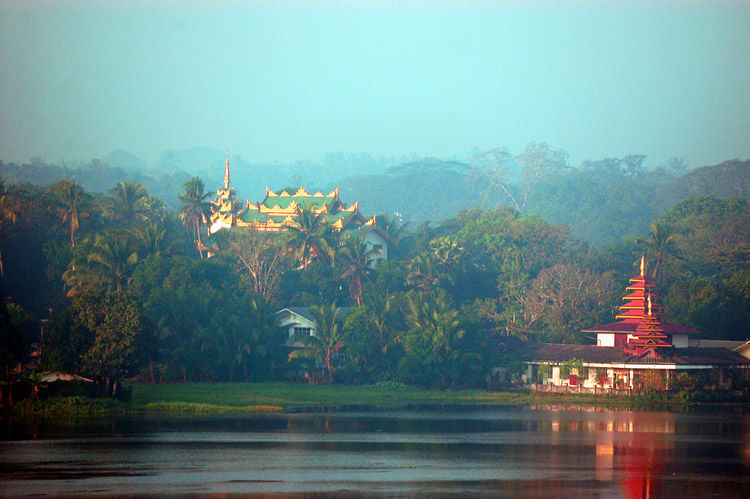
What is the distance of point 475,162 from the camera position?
168m

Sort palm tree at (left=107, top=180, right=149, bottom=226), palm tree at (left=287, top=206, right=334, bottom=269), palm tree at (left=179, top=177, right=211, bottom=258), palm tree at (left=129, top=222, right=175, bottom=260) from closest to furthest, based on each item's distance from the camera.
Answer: palm tree at (left=129, top=222, right=175, bottom=260) → palm tree at (left=287, top=206, right=334, bottom=269) → palm tree at (left=107, top=180, right=149, bottom=226) → palm tree at (left=179, top=177, right=211, bottom=258)

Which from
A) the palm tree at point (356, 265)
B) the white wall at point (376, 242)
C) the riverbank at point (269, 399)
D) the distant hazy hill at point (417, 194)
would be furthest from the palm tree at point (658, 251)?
the distant hazy hill at point (417, 194)

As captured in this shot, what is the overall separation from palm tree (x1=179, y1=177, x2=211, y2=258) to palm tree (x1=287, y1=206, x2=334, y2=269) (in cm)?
842

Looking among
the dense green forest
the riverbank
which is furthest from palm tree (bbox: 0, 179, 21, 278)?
the riverbank

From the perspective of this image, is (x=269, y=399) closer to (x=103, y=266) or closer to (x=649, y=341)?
(x=103, y=266)

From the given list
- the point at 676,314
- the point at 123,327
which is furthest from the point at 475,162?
the point at 123,327

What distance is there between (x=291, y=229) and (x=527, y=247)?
53.9ft

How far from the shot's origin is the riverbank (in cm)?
4350

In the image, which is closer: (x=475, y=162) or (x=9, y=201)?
(x=9, y=201)

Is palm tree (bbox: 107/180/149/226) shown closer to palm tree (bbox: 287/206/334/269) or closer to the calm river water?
palm tree (bbox: 287/206/334/269)

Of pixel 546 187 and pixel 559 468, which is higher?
pixel 546 187

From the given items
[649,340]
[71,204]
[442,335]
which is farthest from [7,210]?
[649,340]

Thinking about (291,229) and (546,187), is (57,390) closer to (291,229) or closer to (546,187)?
(291,229)

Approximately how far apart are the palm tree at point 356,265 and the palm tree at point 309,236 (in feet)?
6.52
